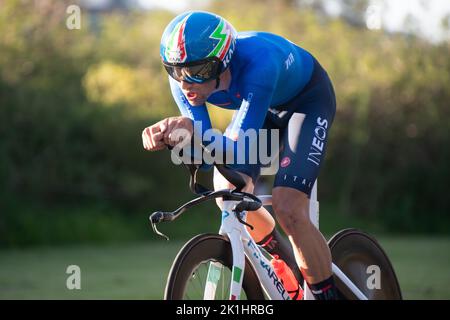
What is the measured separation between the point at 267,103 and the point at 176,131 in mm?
763

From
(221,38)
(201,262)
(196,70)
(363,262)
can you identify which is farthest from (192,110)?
(363,262)

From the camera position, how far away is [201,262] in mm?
4402

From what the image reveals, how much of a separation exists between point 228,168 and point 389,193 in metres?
15.2

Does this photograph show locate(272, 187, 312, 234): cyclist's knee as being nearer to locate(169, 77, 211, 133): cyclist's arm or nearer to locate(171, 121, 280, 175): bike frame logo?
locate(171, 121, 280, 175): bike frame logo

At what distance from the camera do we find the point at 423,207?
63.0 feet

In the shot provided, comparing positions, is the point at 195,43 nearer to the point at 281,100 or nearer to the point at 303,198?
the point at 281,100

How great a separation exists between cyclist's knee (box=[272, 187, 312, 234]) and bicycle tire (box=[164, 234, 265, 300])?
33 cm

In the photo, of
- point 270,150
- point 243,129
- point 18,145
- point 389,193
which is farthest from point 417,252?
point 243,129

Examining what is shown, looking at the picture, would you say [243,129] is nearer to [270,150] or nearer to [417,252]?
[270,150]

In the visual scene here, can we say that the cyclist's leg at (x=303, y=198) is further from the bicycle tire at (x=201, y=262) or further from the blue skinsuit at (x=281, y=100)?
the bicycle tire at (x=201, y=262)

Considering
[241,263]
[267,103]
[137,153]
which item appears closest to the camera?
[241,263]

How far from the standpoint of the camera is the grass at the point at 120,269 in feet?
28.4

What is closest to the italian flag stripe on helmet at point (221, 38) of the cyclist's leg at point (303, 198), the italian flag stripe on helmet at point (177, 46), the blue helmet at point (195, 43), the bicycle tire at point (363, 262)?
the blue helmet at point (195, 43)

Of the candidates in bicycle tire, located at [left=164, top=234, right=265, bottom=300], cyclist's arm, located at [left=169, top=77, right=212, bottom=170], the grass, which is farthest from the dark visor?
the grass
